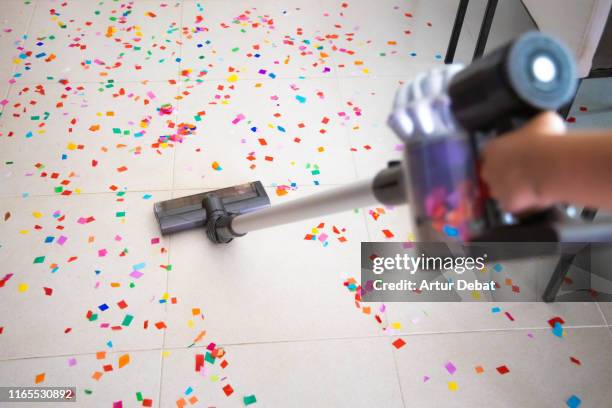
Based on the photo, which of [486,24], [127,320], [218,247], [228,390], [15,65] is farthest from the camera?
[15,65]

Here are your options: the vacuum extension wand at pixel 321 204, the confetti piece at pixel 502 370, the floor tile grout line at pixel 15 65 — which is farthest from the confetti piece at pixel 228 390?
the floor tile grout line at pixel 15 65

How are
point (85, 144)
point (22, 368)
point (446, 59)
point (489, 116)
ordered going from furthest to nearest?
point (446, 59)
point (85, 144)
point (22, 368)
point (489, 116)

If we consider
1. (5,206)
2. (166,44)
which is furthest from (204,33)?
(5,206)

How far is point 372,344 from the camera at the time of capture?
135 cm

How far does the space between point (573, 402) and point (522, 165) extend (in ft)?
3.21

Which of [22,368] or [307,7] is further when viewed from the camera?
[307,7]

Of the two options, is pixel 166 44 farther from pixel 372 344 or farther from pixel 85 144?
pixel 372 344

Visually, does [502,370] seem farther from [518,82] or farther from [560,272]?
[518,82]

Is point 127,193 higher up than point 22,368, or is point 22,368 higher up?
point 127,193

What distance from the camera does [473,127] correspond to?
0.56 m

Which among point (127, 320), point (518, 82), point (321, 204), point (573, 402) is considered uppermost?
point (518, 82)

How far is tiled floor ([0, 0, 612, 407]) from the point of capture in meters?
1.29

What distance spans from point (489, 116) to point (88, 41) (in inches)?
75.8

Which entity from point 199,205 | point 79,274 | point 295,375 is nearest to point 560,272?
point 295,375
